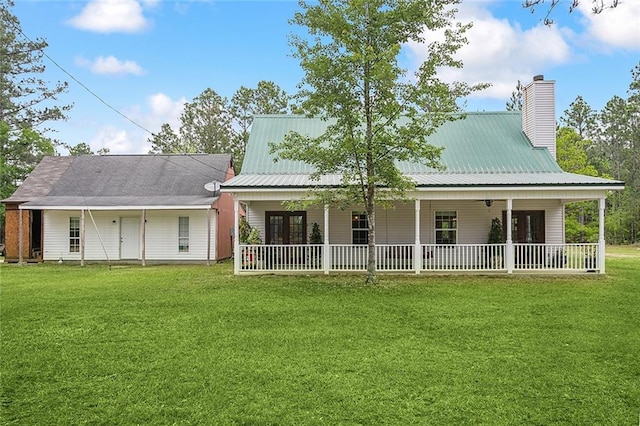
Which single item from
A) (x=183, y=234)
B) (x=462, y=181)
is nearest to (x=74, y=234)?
(x=183, y=234)

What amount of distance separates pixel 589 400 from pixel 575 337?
8.93ft

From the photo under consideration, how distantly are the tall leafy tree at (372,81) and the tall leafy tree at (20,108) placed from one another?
79.0 ft

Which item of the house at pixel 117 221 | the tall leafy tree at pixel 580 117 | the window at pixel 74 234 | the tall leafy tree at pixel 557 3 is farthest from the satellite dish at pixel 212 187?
the tall leafy tree at pixel 580 117

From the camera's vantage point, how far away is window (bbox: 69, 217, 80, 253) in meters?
20.3

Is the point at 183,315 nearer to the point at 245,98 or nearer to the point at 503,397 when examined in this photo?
the point at 503,397

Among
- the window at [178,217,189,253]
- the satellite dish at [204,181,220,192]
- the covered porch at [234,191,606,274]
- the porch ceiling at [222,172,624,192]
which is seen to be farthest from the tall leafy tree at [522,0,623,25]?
the window at [178,217,189,253]

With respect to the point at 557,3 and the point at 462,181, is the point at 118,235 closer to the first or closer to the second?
the point at 462,181

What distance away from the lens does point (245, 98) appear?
37406 mm

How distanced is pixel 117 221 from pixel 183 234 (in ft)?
Result: 9.63

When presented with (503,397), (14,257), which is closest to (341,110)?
(503,397)

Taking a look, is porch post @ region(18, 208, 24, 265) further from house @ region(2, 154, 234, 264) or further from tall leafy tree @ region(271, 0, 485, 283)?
tall leafy tree @ region(271, 0, 485, 283)

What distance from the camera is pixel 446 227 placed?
17203 millimetres

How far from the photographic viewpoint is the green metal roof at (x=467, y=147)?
685 inches

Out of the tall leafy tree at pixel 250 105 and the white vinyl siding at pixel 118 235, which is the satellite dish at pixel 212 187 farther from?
the tall leafy tree at pixel 250 105
